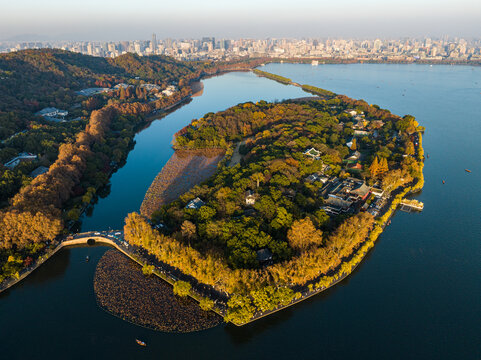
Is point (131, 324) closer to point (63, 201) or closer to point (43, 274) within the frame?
point (43, 274)

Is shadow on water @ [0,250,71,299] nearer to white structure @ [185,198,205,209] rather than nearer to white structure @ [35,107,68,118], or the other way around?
white structure @ [185,198,205,209]

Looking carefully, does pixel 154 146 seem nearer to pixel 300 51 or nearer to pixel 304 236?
pixel 304 236

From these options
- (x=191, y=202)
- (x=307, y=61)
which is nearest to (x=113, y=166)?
(x=191, y=202)

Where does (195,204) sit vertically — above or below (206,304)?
above

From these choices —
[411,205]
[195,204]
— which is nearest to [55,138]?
[195,204]

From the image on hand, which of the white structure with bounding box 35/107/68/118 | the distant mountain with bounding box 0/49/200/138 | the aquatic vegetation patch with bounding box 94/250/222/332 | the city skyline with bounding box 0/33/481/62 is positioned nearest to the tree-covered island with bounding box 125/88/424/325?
the aquatic vegetation patch with bounding box 94/250/222/332

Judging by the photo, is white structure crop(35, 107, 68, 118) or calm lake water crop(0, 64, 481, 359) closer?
calm lake water crop(0, 64, 481, 359)

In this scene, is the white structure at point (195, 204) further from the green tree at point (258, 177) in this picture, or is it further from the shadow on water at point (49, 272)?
the shadow on water at point (49, 272)

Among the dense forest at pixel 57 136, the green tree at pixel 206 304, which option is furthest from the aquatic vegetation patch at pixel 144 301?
the dense forest at pixel 57 136
